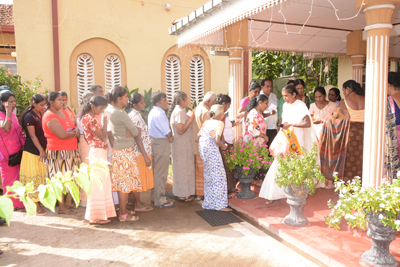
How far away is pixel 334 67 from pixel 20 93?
10268 millimetres

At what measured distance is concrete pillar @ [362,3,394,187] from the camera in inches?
145

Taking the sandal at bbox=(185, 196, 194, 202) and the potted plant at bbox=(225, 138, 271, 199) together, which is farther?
the sandal at bbox=(185, 196, 194, 202)

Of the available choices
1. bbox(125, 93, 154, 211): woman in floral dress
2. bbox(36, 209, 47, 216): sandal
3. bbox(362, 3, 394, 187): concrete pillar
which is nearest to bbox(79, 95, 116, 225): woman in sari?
bbox(125, 93, 154, 211): woman in floral dress

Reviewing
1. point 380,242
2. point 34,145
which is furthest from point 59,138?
point 380,242

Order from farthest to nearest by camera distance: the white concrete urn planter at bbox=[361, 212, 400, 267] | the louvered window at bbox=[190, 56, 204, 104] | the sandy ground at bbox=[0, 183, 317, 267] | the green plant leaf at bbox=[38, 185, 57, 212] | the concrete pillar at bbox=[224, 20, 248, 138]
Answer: the louvered window at bbox=[190, 56, 204, 104]
the concrete pillar at bbox=[224, 20, 248, 138]
the sandy ground at bbox=[0, 183, 317, 267]
the white concrete urn planter at bbox=[361, 212, 400, 267]
the green plant leaf at bbox=[38, 185, 57, 212]

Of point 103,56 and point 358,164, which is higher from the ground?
point 103,56

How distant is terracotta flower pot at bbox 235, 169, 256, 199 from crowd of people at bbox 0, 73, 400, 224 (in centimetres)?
26

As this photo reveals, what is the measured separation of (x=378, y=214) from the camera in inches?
121

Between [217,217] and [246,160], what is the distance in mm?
1129

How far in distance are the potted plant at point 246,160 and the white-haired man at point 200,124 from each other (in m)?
0.53

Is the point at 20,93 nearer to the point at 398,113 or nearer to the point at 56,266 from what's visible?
the point at 56,266

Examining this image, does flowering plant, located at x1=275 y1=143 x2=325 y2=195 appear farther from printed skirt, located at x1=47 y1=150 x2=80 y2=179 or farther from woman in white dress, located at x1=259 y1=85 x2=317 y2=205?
printed skirt, located at x1=47 y1=150 x2=80 y2=179

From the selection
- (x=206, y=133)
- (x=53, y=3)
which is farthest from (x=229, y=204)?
(x=53, y=3)

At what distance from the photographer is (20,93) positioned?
22.9 ft
